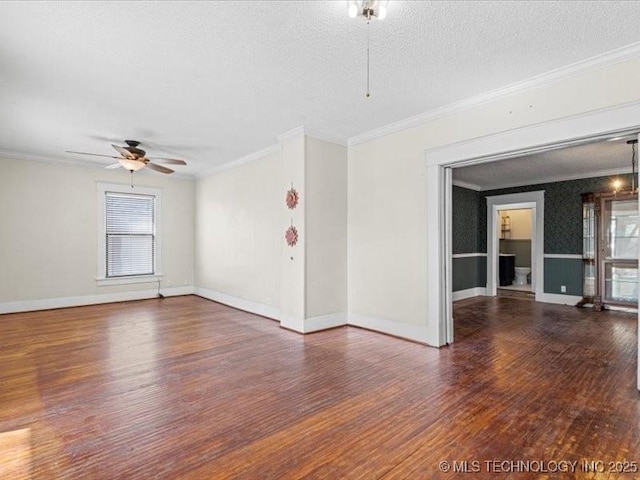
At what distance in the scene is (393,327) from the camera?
14.2 feet

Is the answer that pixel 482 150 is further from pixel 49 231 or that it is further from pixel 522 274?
pixel 522 274

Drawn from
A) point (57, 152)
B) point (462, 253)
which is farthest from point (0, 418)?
point (462, 253)

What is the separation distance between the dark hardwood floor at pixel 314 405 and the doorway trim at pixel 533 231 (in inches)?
104

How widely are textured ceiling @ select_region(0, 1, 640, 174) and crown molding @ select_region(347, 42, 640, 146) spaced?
0.08m

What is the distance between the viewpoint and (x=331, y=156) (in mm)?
4789

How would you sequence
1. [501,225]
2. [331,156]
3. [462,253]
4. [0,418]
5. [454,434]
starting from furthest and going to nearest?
[501,225] → [462,253] → [331,156] → [0,418] → [454,434]

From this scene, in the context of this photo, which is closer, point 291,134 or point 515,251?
point 291,134

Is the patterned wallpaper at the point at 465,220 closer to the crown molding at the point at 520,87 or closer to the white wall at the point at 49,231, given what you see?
the crown molding at the point at 520,87

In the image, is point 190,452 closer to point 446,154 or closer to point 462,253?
point 446,154

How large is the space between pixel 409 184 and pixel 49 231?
630 centimetres

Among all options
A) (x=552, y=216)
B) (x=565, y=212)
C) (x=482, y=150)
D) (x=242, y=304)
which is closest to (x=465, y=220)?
(x=552, y=216)

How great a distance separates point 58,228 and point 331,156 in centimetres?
523

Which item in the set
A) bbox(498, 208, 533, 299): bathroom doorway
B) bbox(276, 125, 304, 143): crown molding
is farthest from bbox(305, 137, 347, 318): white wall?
bbox(498, 208, 533, 299): bathroom doorway

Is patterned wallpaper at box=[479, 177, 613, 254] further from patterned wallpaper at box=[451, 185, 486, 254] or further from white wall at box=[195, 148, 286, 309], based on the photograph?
white wall at box=[195, 148, 286, 309]
